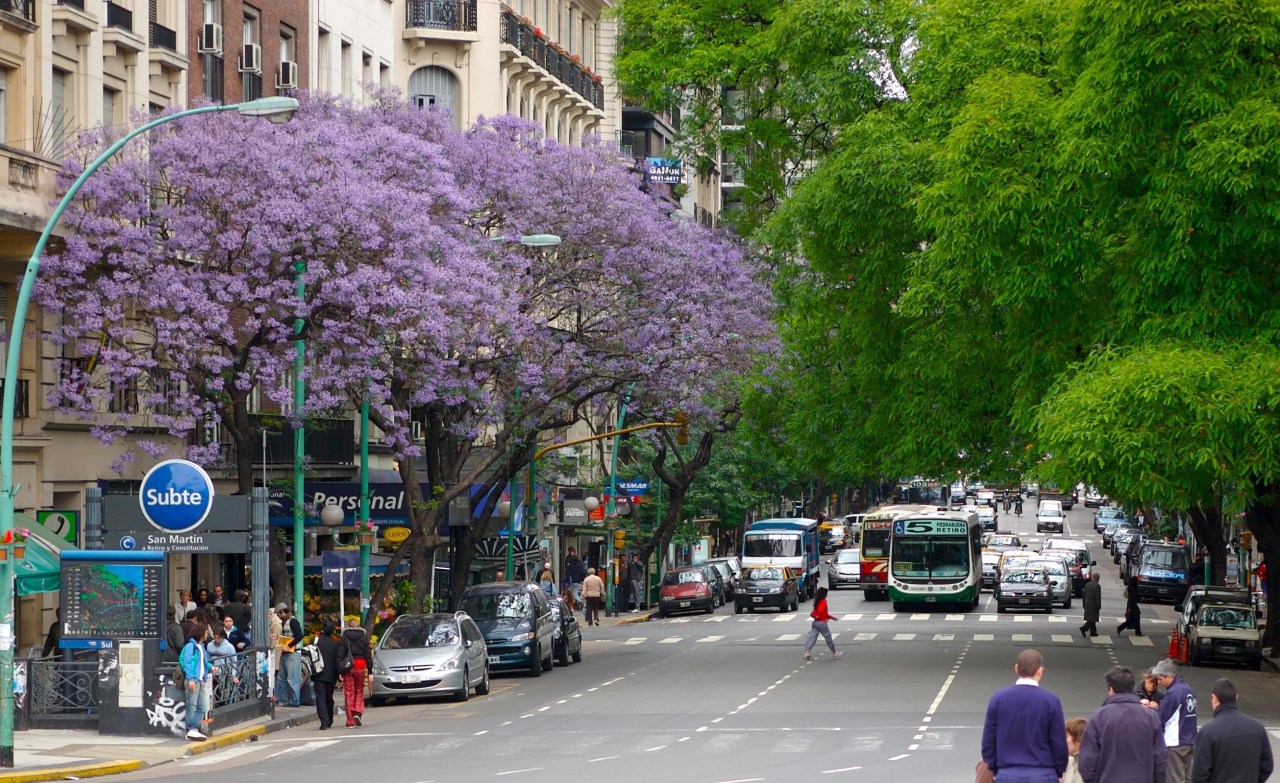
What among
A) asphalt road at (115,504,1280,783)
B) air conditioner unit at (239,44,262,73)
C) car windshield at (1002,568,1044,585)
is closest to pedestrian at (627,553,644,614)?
car windshield at (1002,568,1044,585)

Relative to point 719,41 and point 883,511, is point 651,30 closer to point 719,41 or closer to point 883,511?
point 719,41

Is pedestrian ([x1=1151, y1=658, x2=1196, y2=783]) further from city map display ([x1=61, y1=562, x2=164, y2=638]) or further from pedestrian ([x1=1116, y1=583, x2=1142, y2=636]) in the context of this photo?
pedestrian ([x1=1116, y1=583, x2=1142, y2=636])

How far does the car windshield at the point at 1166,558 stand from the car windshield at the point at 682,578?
708 inches

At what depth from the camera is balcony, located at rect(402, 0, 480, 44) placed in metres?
52.3

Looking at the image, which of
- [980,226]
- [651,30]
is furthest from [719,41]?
[980,226]

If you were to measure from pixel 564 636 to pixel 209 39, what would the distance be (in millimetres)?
14360

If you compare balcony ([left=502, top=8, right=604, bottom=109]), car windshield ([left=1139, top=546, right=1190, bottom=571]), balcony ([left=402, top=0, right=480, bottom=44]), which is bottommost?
car windshield ([left=1139, top=546, right=1190, bottom=571])

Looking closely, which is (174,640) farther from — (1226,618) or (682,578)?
(682,578)

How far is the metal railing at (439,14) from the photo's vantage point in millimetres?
52406

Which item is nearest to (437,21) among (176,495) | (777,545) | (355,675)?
(777,545)

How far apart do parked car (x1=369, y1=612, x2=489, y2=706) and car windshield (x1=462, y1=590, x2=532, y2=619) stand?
4263 millimetres

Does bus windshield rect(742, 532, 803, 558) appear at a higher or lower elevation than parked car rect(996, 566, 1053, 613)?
higher

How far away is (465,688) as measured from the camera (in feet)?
99.5

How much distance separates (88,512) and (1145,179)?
56.1 feet
